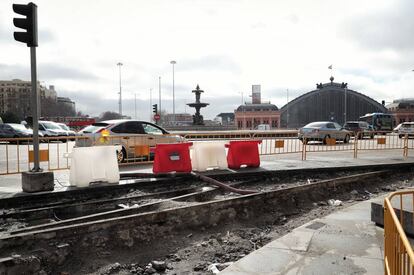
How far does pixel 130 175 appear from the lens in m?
10.4

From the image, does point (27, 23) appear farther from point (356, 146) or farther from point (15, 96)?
point (15, 96)

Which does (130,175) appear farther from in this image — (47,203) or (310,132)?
(310,132)

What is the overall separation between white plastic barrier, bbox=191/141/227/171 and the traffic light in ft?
17.5

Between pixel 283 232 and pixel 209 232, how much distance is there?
52.3 inches

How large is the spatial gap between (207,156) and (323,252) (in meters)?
6.76

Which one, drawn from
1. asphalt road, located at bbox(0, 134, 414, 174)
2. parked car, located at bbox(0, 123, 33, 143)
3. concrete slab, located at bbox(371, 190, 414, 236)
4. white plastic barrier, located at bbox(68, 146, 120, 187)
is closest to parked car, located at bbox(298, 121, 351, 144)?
asphalt road, located at bbox(0, 134, 414, 174)

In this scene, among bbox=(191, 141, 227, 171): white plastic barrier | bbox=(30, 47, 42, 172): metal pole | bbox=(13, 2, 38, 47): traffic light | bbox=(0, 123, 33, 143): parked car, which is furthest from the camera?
bbox=(0, 123, 33, 143): parked car

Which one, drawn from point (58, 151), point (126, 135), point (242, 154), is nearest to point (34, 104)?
point (126, 135)

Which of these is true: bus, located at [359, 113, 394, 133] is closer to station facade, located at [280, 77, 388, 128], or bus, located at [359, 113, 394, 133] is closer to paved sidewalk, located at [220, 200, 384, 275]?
paved sidewalk, located at [220, 200, 384, 275]

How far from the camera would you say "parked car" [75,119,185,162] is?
13.0 m

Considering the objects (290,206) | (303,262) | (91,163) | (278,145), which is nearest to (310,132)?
(278,145)

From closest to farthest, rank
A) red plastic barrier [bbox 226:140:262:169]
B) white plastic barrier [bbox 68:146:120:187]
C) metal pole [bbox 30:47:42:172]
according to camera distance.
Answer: metal pole [bbox 30:47:42:172], white plastic barrier [bbox 68:146:120:187], red plastic barrier [bbox 226:140:262:169]

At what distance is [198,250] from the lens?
5.72m

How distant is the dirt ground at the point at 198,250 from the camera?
5000 mm
